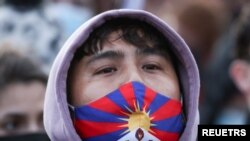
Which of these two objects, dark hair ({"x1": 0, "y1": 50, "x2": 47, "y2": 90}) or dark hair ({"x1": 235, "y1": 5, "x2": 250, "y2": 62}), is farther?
dark hair ({"x1": 235, "y1": 5, "x2": 250, "y2": 62})

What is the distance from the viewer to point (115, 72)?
3088mm

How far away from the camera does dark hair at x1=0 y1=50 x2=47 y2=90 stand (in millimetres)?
4664

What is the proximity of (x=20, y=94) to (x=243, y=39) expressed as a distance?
4.21ft

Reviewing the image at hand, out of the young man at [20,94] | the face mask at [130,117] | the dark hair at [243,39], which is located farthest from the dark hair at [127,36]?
the dark hair at [243,39]

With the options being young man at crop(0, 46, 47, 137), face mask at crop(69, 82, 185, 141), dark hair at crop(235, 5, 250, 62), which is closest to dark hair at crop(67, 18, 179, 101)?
face mask at crop(69, 82, 185, 141)

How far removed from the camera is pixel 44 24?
5.11 meters

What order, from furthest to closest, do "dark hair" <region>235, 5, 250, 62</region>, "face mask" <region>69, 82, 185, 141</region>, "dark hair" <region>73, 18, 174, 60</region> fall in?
"dark hair" <region>235, 5, 250, 62</region>, "dark hair" <region>73, 18, 174, 60</region>, "face mask" <region>69, 82, 185, 141</region>

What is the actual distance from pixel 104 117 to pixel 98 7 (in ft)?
8.93

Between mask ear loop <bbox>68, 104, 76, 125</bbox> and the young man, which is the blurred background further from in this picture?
mask ear loop <bbox>68, 104, 76, 125</bbox>

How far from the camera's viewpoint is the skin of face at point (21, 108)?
14.8 feet

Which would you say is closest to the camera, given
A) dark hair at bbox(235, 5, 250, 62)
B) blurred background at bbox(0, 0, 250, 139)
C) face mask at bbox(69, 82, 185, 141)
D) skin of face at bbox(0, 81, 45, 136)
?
face mask at bbox(69, 82, 185, 141)

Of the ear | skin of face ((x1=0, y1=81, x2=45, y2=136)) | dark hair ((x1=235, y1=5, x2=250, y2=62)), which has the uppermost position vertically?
dark hair ((x1=235, y1=5, x2=250, y2=62))

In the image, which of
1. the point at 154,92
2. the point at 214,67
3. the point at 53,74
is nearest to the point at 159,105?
the point at 154,92

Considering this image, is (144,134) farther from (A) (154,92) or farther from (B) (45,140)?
(B) (45,140)
